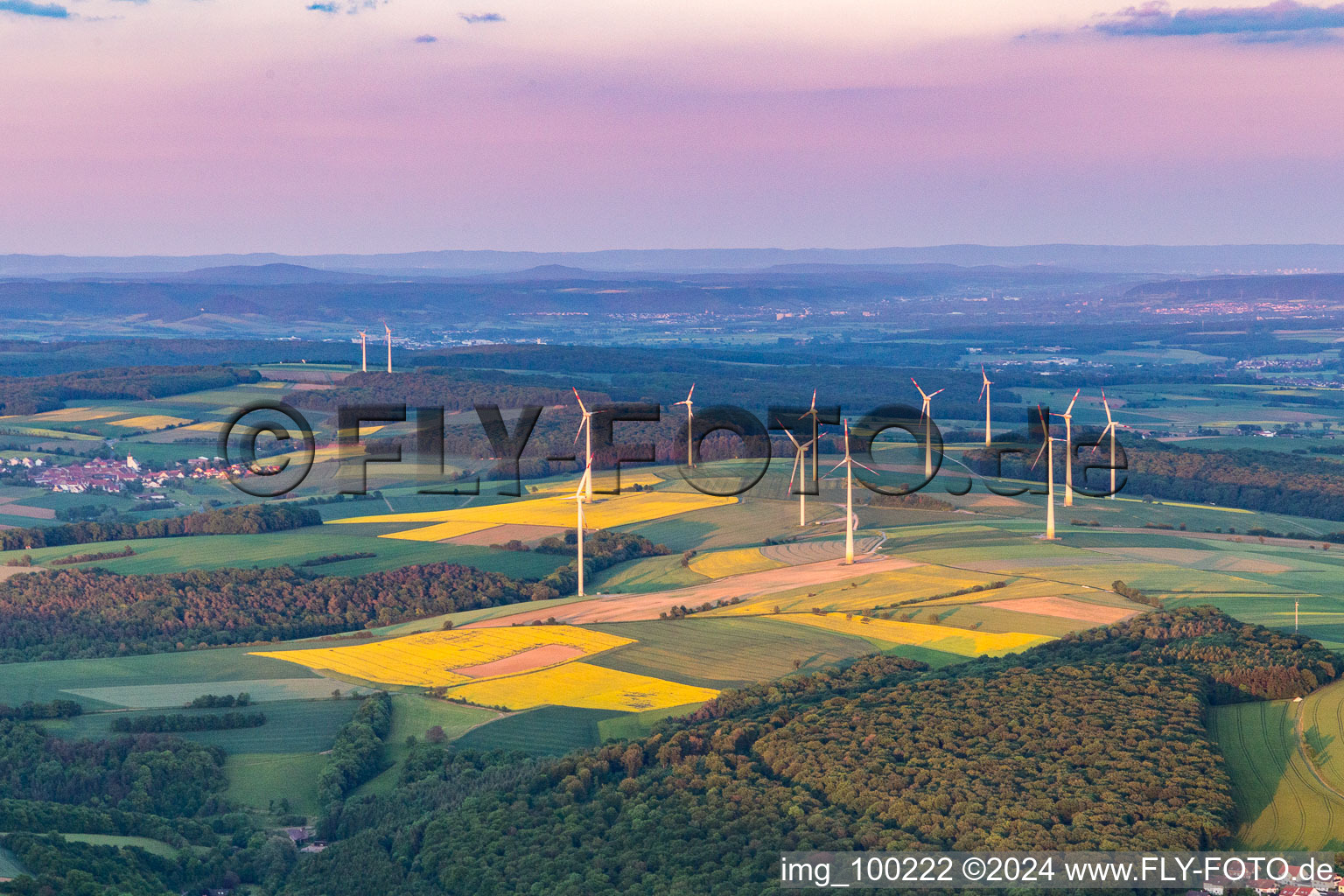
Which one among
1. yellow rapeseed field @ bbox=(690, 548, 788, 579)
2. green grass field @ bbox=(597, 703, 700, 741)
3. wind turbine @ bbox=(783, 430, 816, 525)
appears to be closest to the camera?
green grass field @ bbox=(597, 703, 700, 741)

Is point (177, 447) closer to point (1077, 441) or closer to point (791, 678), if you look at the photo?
point (1077, 441)

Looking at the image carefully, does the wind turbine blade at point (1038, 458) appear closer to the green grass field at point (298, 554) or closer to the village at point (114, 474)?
the green grass field at point (298, 554)

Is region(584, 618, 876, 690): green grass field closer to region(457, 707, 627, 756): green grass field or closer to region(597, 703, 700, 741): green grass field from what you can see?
region(597, 703, 700, 741): green grass field

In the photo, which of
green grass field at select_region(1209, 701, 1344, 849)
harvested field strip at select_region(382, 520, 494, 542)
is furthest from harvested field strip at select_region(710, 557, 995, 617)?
harvested field strip at select_region(382, 520, 494, 542)

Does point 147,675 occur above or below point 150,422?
below

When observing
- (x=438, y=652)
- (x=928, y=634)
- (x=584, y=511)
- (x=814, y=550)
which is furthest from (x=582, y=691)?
(x=584, y=511)

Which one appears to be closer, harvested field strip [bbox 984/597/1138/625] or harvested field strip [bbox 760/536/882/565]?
harvested field strip [bbox 984/597/1138/625]

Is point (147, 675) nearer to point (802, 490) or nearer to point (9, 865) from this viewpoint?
point (9, 865)
